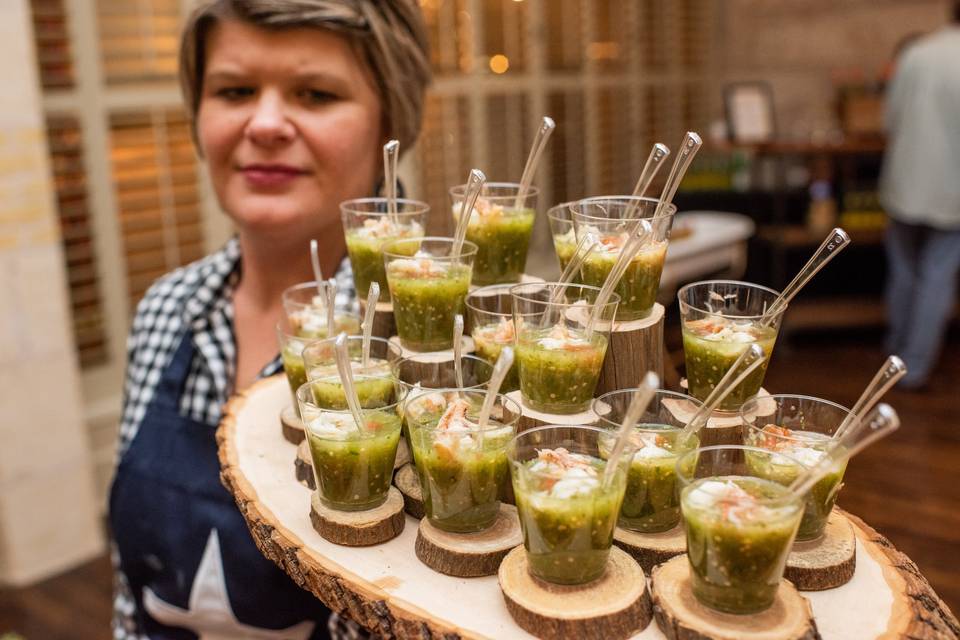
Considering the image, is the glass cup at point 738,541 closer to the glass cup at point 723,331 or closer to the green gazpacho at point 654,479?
the green gazpacho at point 654,479

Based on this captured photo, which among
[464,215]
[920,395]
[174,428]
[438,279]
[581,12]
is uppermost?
[581,12]

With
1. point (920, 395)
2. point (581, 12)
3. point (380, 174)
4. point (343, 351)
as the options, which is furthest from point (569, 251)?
point (581, 12)

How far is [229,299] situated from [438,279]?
33.1 inches

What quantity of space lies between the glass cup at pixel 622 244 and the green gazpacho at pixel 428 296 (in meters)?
0.21

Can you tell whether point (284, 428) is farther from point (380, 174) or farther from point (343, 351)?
point (380, 174)

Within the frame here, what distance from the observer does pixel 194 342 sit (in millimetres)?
1942

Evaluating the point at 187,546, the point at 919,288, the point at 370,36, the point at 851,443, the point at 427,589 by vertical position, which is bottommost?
the point at 919,288

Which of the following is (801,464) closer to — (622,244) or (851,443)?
(851,443)

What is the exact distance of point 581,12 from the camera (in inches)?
237

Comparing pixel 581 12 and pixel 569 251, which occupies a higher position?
pixel 581 12

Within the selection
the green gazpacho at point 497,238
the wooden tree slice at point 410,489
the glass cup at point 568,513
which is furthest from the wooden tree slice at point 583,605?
the green gazpacho at point 497,238

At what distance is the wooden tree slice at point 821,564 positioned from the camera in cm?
105

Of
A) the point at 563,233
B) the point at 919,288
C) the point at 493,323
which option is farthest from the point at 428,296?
the point at 919,288

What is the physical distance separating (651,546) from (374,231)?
0.72 m
